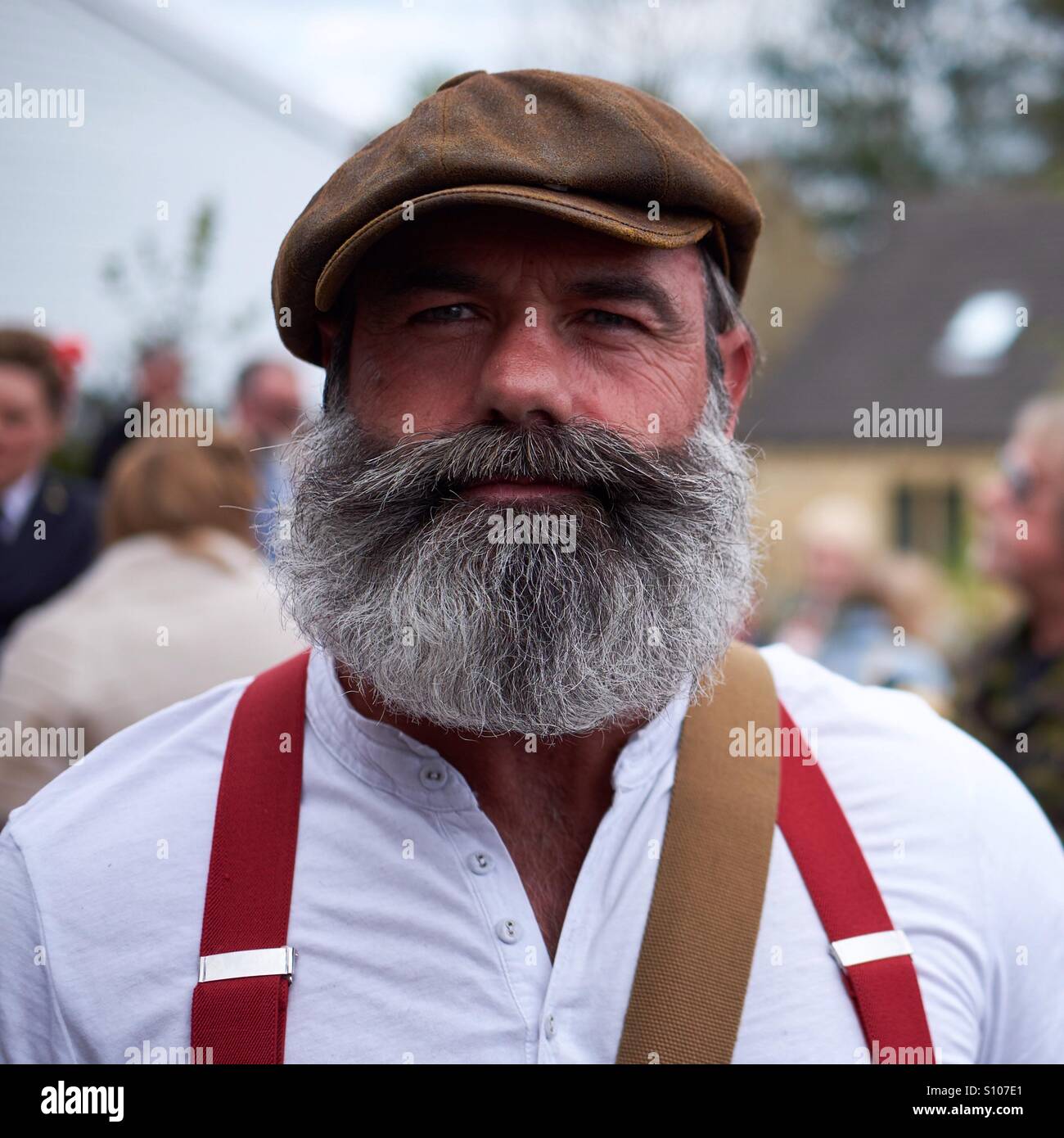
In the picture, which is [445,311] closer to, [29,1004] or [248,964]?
[248,964]

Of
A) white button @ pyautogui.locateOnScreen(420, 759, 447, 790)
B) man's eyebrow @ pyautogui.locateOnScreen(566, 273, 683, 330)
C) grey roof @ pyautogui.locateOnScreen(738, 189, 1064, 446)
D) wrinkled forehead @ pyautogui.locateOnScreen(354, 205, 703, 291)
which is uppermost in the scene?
grey roof @ pyautogui.locateOnScreen(738, 189, 1064, 446)

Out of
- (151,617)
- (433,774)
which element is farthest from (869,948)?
(151,617)

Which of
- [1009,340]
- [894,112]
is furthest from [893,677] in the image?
[894,112]

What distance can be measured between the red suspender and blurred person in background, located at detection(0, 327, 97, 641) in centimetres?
293

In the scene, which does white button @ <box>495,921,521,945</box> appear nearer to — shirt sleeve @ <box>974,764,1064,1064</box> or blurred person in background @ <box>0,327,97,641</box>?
shirt sleeve @ <box>974,764,1064,1064</box>

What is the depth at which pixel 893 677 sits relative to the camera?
3805 mm

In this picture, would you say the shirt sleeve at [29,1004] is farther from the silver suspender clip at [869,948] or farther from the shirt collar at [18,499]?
the shirt collar at [18,499]

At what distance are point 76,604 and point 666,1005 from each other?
2.33m

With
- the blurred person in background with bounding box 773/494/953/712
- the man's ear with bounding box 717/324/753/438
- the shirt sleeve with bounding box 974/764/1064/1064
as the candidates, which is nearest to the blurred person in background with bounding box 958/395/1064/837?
the blurred person in background with bounding box 773/494/953/712

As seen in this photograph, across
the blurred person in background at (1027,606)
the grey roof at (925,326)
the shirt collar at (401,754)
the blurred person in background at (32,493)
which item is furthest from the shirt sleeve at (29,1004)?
the grey roof at (925,326)

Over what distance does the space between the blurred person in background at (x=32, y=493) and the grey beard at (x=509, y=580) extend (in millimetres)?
2948

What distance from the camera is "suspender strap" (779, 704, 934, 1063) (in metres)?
1.78
